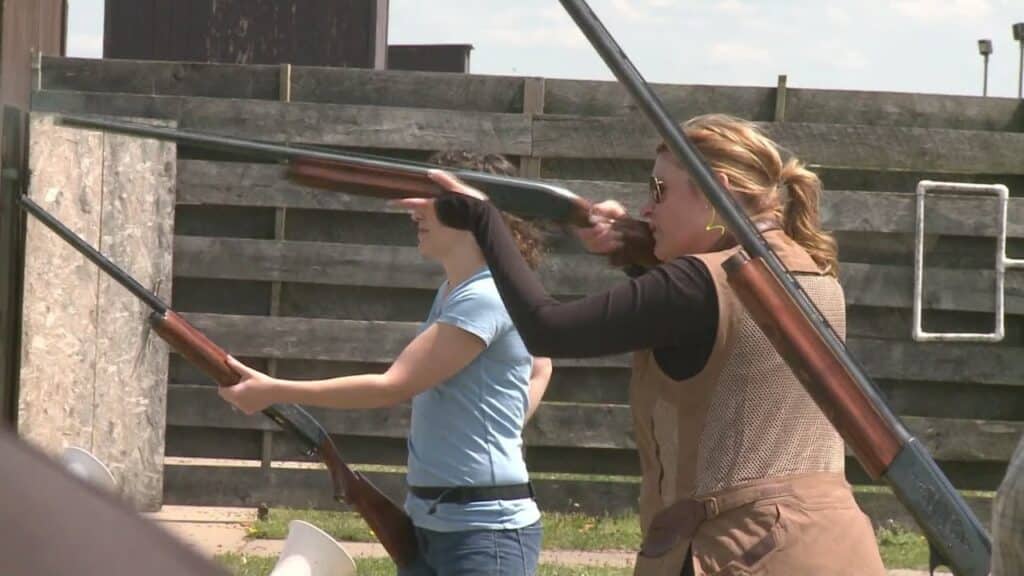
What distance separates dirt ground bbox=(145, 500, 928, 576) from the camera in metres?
7.29

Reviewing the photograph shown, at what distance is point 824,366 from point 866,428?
121 mm

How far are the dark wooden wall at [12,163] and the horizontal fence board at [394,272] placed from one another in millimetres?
1199

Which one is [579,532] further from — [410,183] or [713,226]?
[713,226]

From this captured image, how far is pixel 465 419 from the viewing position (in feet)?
12.8

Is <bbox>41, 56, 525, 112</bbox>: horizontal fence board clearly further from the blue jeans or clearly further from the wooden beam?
the blue jeans

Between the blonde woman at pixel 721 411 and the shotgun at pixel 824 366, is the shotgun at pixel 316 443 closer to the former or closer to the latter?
the blonde woman at pixel 721 411

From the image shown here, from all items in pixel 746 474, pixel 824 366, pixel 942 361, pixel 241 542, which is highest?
pixel 824 366

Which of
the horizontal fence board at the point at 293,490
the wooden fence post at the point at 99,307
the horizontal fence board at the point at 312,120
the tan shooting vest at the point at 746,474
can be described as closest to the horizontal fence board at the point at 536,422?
the horizontal fence board at the point at 293,490

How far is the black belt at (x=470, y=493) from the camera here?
386 centimetres

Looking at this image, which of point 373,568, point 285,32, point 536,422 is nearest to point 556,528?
point 536,422

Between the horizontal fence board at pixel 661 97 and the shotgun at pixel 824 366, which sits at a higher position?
the horizontal fence board at pixel 661 97

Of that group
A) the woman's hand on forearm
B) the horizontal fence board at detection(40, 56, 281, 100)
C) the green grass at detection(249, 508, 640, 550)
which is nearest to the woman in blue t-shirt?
the woman's hand on forearm

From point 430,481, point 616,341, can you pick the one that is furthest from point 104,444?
point 616,341

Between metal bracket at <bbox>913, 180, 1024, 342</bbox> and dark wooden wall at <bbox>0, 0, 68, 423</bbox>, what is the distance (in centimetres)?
418
